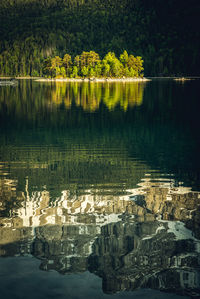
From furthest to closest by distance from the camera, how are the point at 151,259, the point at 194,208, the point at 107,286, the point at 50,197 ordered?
the point at 50,197 < the point at 194,208 < the point at 151,259 < the point at 107,286

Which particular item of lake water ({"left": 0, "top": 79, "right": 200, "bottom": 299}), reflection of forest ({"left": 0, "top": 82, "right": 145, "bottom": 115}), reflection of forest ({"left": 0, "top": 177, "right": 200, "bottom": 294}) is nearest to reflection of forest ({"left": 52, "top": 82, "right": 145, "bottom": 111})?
reflection of forest ({"left": 0, "top": 82, "right": 145, "bottom": 115})

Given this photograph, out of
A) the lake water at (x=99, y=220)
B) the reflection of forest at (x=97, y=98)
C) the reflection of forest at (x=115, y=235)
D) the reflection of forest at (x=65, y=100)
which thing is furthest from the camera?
the reflection of forest at (x=97, y=98)

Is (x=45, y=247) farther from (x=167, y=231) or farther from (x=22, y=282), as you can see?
(x=167, y=231)

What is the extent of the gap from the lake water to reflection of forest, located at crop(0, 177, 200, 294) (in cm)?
3

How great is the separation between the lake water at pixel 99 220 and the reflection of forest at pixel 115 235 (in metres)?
0.03

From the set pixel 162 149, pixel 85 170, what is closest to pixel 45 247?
pixel 85 170

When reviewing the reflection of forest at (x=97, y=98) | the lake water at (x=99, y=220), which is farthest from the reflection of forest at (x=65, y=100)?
the lake water at (x=99, y=220)

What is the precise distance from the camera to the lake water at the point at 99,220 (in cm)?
898

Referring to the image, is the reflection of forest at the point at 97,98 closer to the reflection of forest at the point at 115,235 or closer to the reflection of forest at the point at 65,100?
the reflection of forest at the point at 65,100

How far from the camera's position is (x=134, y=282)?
897 cm

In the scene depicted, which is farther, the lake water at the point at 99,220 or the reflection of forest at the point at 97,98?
the reflection of forest at the point at 97,98

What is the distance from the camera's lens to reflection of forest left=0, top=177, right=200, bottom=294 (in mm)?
9383

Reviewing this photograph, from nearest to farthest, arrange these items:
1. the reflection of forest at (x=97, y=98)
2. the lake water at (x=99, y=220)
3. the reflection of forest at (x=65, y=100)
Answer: the lake water at (x=99, y=220) → the reflection of forest at (x=65, y=100) → the reflection of forest at (x=97, y=98)

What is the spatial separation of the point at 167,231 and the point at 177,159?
11.1 meters
